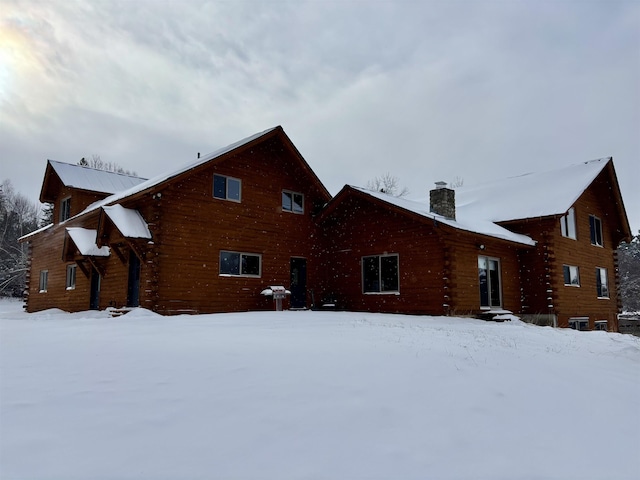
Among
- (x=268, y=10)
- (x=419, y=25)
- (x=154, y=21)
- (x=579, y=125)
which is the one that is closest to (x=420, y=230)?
(x=419, y=25)

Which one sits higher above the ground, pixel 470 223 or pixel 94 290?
pixel 470 223

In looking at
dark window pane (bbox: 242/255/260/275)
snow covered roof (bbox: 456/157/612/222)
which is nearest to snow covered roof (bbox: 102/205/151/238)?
dark window pane (bbox: 242/255/260/275)

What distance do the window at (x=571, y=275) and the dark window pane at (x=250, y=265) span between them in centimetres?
1215

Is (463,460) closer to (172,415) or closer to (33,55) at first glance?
(172,415)

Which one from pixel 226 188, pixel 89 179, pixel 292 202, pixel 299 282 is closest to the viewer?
pixel 226 188

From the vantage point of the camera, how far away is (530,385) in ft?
18.5

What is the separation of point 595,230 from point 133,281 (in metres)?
20.2

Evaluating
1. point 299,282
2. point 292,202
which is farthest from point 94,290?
point 292,202

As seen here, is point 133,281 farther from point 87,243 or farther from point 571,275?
point 571,275

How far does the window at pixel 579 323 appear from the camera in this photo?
2032cm

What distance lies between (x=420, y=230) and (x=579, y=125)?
891 inches

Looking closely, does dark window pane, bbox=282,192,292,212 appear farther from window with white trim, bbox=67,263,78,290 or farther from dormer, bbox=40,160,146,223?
window with white trim, bbox=67,263,78,290

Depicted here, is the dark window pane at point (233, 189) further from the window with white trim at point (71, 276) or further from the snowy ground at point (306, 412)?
the snowy ground at point (306, 412)

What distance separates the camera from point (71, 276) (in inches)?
777
